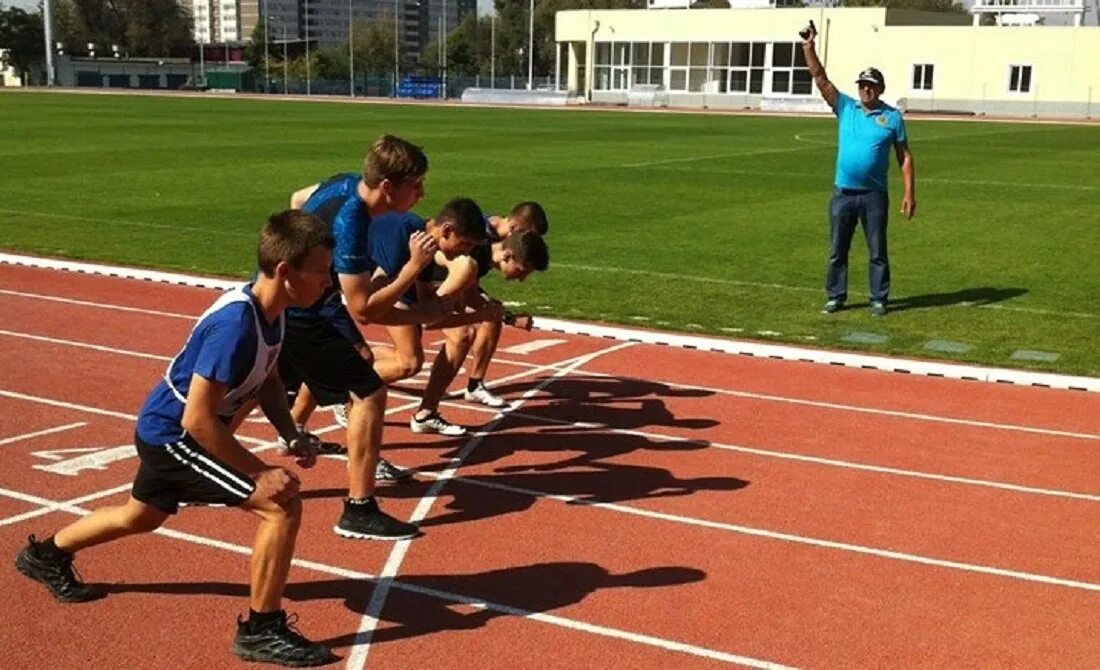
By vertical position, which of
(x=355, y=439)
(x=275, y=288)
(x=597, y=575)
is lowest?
(x=597, y=575)

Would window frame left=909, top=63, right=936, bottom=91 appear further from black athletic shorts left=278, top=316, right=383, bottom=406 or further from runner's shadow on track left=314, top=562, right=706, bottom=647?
runner's shadow on track left=314, top=562, right=706, bottom=647

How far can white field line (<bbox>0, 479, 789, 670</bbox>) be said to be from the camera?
16.9 ft

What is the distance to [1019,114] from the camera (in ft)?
226

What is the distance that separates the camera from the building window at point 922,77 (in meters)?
72.6

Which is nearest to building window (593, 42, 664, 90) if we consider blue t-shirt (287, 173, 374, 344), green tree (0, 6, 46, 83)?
green tree (0, 6, 46, 83)

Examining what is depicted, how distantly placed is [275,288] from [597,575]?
7.43 feet

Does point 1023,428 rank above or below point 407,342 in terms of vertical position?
below

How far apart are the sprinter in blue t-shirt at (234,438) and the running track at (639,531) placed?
0.32m

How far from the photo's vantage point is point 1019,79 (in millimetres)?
69688

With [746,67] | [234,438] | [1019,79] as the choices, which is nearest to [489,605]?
[234,438]

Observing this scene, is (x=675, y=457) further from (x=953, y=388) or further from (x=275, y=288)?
(x=275, y=288)

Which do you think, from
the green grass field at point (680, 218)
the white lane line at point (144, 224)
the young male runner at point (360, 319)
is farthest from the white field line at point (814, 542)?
the white lane line at point (144, 224)

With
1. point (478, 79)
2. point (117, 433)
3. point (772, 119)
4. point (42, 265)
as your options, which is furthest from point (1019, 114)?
point (117, 433)

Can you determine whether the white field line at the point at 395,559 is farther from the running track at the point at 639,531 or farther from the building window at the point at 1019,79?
the building window at the point at 1019,79
